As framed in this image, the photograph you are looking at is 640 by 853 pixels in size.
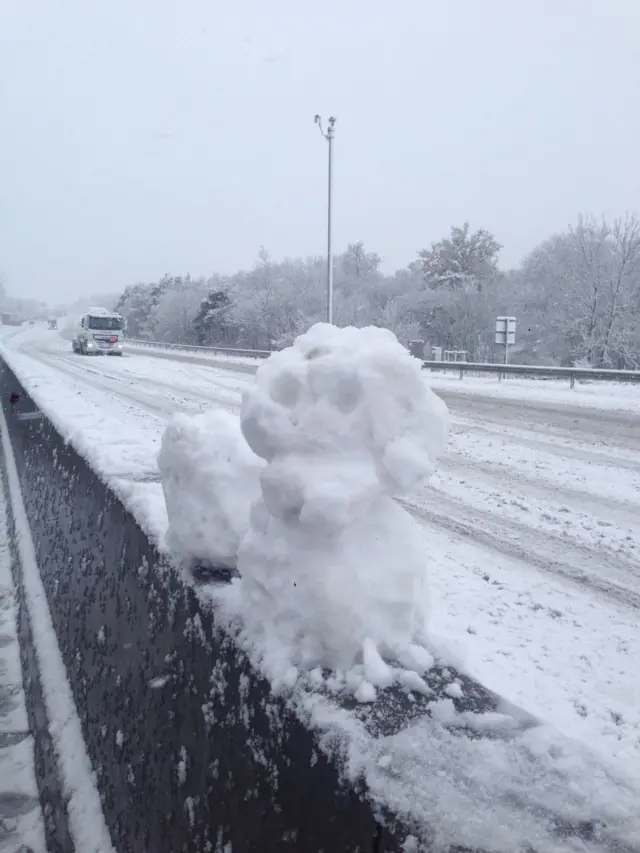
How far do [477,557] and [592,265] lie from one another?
117 feet

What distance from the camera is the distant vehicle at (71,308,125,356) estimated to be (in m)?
46.1

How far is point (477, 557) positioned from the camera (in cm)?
706

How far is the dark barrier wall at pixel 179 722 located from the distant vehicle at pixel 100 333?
43.3 m

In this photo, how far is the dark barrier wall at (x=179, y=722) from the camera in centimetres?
156

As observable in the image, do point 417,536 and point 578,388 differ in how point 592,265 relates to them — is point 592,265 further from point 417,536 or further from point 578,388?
point 417,536

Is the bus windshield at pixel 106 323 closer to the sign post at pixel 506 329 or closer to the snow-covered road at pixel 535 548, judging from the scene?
the sign post at pixel 506 329

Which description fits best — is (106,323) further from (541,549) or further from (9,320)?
(9,320)

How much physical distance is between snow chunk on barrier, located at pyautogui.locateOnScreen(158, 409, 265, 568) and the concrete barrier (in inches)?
6.1

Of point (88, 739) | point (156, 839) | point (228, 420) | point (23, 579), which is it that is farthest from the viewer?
point (23, 579)

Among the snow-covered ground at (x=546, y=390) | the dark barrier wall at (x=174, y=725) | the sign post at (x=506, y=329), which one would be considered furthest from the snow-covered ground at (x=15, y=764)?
the sign post at (x=506, y=329)

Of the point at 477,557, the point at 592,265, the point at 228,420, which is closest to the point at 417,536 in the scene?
the point at 228,420

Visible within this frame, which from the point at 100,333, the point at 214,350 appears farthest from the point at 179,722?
the point at 100,333

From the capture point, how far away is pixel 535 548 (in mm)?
7289

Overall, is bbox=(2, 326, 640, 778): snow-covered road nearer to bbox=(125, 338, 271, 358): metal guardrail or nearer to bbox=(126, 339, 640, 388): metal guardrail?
bbox=(126, 339, 640, 388): metal guardrail
